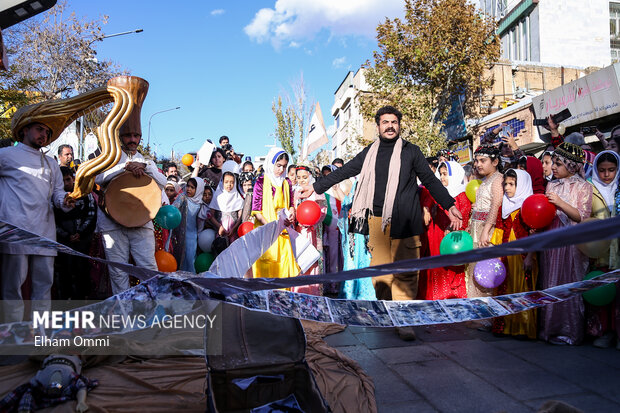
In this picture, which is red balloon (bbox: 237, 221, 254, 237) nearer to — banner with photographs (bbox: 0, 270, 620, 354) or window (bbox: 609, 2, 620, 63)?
banner with photographs (bbox: 0, 270, 620, 354)

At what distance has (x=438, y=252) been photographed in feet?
16.1

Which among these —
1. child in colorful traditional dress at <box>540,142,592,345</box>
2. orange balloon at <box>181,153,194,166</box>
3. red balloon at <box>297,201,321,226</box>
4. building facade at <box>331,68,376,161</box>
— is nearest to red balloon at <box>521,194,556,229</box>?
child in colorful traditional dress at <box>540,142,592,345</box>

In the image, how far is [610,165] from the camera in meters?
3.54

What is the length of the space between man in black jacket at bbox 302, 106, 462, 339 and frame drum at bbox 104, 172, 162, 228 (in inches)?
56.8

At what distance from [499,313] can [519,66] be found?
Result: 21616 mm

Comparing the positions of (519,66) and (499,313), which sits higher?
(519,66)

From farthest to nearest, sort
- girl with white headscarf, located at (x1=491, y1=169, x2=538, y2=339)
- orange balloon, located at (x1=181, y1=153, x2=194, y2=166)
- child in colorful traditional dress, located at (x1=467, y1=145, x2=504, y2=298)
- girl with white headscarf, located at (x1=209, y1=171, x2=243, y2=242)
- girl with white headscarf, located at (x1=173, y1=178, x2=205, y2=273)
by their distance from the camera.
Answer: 1. orange balloon, located at (x1=181, y1=153, x2=194, y2=166)
2. girl with white headscarf, located at (x1=173, y1=178, x2=205, y2=273)
3. girl with white headscarf, located at (x1=209, y1=171, x2=243, y2=242)
4. child in colorful traditional dress, located at (x1=467, y1=145, x2=504, y2=298)
5. girl with white headscarf, located at (x1=491, y1=169, x2=538, y2=339)

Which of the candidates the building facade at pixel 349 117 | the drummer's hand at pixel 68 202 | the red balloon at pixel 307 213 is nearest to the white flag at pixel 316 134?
the red balloon at pixel 307 213

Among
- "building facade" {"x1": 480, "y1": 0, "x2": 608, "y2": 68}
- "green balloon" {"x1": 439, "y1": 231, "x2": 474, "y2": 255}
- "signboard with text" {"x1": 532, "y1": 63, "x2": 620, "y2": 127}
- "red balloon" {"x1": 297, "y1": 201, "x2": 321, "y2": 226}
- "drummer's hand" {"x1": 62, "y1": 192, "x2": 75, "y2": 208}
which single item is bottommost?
"green balloon" {"x1": 439, "y1": 231, "x2": 474, "y2": 255}

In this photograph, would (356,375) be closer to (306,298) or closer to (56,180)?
(306,298)

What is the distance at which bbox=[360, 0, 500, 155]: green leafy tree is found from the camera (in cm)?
1577

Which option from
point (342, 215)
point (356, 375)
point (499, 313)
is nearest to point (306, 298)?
point (499, 313)

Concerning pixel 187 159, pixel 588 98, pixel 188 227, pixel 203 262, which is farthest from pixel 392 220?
pixel 588 98

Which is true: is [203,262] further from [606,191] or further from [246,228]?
[606,191]
